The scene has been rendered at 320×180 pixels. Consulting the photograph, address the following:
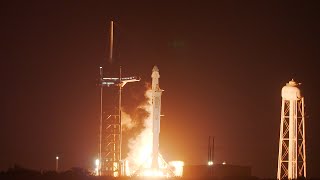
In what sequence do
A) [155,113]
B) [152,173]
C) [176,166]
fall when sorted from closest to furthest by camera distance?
[152,173], [176,166], [155,113]

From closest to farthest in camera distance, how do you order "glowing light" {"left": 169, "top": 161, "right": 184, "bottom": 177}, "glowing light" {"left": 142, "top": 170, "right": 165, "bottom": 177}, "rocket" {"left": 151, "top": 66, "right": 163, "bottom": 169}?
"glowing light" {"left": 142, "top": 170, "right": 165, "bottom": 177}
"glowing light" {"left": 169, "top": 161, "right": 184, "bottom": 177}
"rocket" {"left": 151, "top": 66, "right": 163, "bottom": 169}

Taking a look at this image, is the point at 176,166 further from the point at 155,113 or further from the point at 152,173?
the point at 155,113

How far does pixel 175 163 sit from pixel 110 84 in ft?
39.4

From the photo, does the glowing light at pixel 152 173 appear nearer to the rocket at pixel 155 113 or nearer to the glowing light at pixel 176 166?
the rocket at pixel 155 113

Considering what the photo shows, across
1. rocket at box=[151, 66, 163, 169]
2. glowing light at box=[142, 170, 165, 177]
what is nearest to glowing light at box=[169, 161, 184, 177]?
glowing light at box=[142, 170, 165, 177]

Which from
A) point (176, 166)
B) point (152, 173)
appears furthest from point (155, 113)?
point (152, 173)

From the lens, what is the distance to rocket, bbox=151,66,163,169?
97.1 meters

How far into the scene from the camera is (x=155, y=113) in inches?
3844

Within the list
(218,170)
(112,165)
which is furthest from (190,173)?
(112,165)

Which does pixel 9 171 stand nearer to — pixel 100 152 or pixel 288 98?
pixel 100 152

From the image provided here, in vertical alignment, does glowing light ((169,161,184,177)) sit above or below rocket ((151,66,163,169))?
below

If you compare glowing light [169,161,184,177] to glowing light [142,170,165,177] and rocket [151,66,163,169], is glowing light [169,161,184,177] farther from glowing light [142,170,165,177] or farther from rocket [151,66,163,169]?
rocket [151,66,163,169]

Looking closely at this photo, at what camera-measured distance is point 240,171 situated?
9212cm

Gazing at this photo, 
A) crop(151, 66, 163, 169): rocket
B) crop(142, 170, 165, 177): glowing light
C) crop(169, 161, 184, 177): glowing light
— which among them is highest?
crop(151, 66, 163, 169): rocket
